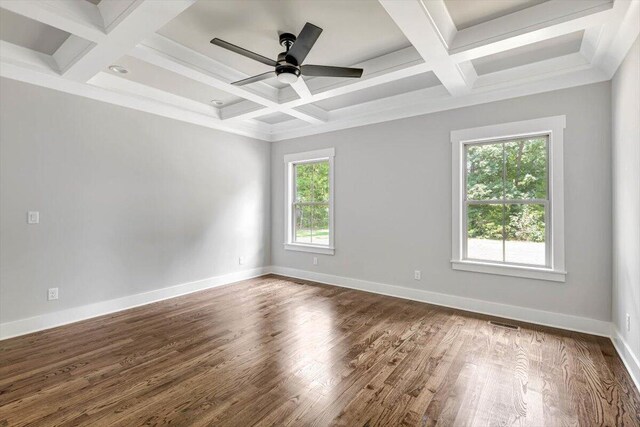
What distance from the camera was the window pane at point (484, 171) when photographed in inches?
147

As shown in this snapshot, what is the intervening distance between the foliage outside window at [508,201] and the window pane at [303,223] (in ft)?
8.87

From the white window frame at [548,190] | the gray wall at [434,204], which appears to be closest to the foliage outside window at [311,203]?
the gray wall at [434,204]

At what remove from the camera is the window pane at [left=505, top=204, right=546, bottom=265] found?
11.4 feet

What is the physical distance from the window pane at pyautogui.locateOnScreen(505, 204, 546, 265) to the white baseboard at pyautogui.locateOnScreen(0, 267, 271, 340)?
4180 millimetres

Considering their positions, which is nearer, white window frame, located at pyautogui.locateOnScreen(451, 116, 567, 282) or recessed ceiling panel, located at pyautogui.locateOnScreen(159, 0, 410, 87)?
recessed ceiling panel, located at pyautogui.locateOnScreen(159, 0, 410, 87)

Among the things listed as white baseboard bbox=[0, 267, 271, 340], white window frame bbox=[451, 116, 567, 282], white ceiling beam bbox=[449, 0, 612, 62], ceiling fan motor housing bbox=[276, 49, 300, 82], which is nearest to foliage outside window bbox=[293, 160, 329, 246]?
white baseboard bbox=[0, 267, 271, 340]

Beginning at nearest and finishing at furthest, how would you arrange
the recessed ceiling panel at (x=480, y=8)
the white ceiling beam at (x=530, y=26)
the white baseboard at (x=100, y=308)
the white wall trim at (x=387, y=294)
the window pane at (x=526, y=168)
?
the white ceiling beam at (x=530, y=26), the recessed ceiling panel at (x=480, y=8), the white wall trim at (x=387, y=294), the white baseboard at (x=100, y=308), the window pane at (x=526, y=168)

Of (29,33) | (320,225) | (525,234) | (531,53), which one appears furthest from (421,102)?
(29,33)

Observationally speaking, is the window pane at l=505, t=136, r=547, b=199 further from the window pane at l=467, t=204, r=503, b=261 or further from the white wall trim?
the white wall trim

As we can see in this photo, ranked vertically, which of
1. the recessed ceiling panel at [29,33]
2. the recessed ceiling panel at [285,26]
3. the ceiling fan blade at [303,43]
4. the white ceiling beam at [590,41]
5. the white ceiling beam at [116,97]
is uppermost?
the recessed ceiling panel at [285,26]

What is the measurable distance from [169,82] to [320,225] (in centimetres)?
311

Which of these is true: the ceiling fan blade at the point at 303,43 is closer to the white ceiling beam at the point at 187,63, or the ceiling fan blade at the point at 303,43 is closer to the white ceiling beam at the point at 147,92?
the white ceiling beam at the point at 187,63

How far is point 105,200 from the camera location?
3779 millimetres

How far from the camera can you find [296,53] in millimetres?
2564
